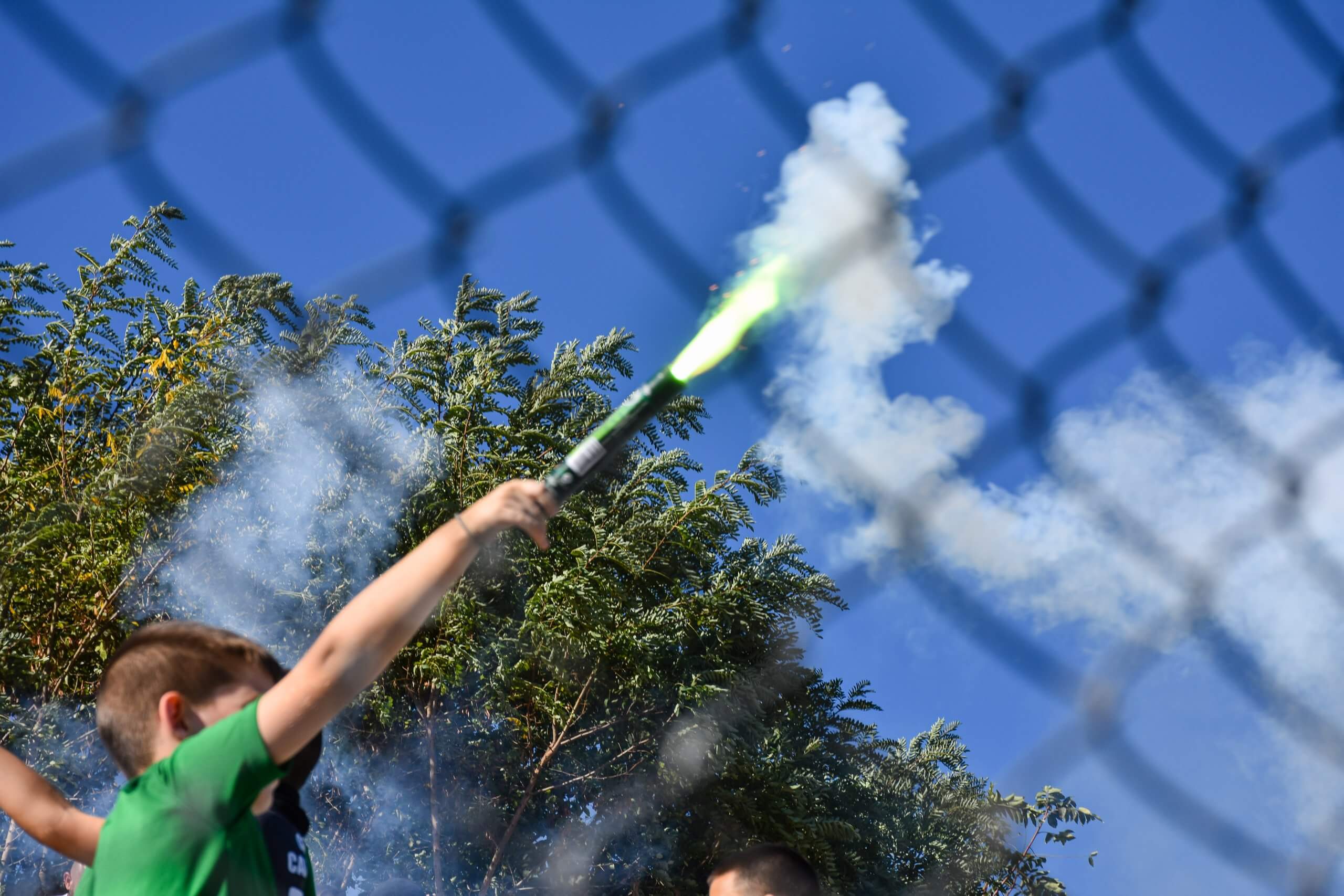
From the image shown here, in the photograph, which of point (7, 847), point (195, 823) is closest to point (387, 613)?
point (195, 823)

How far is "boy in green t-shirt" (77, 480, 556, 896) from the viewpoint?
90 centimetres

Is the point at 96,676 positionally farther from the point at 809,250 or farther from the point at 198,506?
the point at 809,250

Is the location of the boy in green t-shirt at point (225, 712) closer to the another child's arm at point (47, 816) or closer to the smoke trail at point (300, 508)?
the another child's arm at point (47, 816)

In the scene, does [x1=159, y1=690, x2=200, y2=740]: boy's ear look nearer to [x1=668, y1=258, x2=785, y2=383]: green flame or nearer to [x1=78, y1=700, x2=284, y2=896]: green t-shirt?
[x1=78, y1=700, x2=284, y2=896]: green t-shirt

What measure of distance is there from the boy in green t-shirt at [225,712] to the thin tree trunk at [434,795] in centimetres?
433

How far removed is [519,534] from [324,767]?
195cm

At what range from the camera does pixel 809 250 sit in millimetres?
1406

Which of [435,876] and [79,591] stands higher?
[79,591]

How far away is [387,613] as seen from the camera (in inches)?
35.3

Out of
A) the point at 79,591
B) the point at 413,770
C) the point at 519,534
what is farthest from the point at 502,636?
the point at 79,591

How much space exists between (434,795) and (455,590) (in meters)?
1.12

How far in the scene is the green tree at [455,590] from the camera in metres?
4.65

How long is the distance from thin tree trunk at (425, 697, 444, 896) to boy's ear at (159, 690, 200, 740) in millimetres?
4355

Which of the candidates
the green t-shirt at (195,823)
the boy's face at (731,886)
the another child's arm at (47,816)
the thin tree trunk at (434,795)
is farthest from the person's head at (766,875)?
the thin tree trunk at (434,795)
